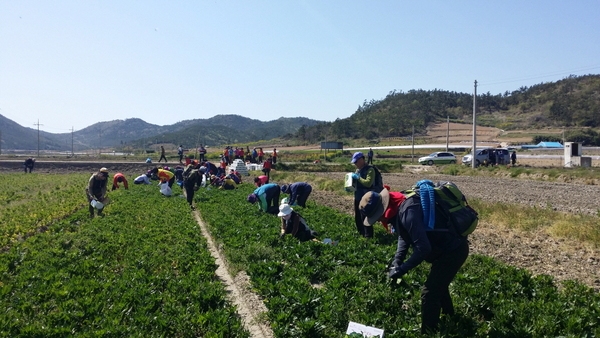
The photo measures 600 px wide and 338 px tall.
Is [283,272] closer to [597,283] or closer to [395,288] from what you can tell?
Answer: [395,288]

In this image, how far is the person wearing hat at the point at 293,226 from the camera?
10.3m

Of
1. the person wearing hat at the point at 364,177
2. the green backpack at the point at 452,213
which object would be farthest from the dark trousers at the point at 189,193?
the green backpack at the point at 452,213

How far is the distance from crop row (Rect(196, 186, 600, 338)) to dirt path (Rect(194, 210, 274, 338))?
7.9 inches

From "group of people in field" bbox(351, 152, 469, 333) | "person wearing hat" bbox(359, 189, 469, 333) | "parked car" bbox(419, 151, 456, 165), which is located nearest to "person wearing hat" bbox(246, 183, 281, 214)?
"group of people in field" bbox(351, 152, 469, 333)

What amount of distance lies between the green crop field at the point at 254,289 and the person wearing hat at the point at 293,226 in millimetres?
376

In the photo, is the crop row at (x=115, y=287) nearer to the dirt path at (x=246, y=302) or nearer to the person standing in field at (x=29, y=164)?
the dirt path at (x=246, y=302)

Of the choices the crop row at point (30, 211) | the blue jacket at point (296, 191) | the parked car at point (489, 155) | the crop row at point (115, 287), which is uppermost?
the parked car at point (489, 155)

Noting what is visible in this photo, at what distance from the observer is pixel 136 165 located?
4653cm

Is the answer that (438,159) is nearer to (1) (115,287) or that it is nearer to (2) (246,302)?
(2) (246,302)

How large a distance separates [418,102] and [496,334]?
4710 inches

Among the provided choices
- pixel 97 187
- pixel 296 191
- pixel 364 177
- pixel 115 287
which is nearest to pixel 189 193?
pixel 97 187

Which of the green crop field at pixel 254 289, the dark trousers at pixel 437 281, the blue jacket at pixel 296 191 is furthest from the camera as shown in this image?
the blue jacket at pixel 296 191

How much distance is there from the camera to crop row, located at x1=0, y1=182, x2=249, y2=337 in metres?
5.85

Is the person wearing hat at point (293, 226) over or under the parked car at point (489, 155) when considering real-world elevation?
under
